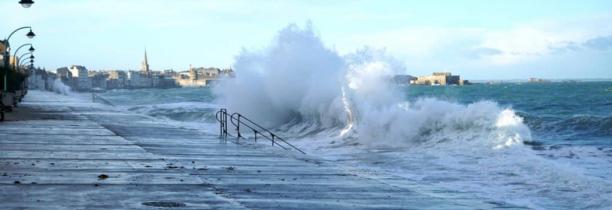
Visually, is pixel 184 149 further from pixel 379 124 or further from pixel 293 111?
pixel 293 111

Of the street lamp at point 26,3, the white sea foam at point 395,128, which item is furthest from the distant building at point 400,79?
the street lamp at point 26,3

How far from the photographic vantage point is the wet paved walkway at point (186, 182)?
8688 mm

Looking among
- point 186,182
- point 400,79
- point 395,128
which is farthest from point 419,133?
point 186,182

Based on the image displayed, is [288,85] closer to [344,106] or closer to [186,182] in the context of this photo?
[344,106]

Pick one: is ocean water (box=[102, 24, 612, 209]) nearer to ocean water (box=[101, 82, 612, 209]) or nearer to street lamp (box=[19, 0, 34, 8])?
ocean water (box=[101, 82, 612, 209])

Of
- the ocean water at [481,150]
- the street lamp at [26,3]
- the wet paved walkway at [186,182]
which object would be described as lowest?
the ocean water at [481,150]

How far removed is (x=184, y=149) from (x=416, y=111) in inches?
404

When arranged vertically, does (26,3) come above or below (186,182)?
above

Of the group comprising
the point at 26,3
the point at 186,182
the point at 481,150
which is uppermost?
the point at 26,3

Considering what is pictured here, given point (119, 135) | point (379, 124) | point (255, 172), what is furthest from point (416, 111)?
point (255, 172)

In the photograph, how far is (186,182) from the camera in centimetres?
1044

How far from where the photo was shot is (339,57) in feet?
116

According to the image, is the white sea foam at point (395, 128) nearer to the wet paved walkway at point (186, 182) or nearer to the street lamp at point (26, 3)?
the wet paved walkway at point (186, 182)

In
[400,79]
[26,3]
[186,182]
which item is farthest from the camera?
[400,79]
